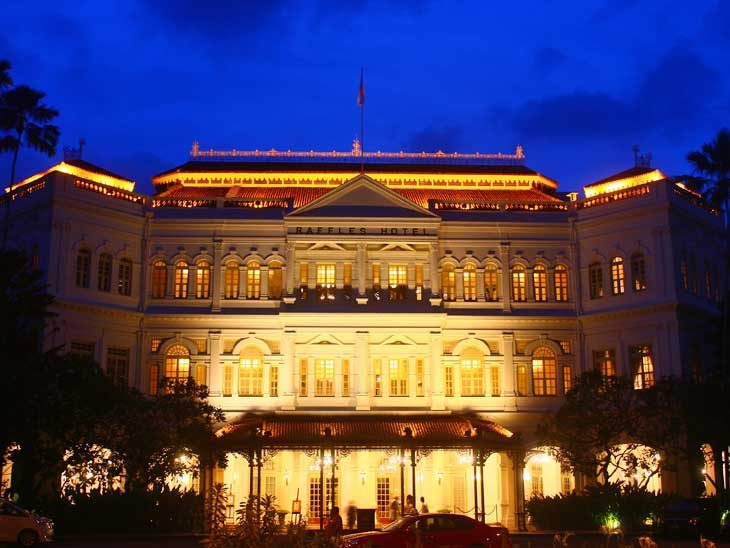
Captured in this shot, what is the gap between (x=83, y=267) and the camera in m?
41.1

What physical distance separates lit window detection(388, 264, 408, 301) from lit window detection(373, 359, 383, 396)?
120 inches

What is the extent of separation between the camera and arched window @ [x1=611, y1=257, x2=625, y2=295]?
4216cm

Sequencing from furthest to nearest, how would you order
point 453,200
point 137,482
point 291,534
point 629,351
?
1. point 453,200
2. point 629,351
3. point 137,482
4. point 291,534

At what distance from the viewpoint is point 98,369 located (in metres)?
34.5

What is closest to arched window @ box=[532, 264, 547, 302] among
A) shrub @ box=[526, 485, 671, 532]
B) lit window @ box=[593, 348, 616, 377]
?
lit window @ box=[593, 348, 616, 377]

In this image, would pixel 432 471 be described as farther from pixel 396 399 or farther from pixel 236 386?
pixel 236 386

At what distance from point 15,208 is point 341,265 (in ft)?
50.5

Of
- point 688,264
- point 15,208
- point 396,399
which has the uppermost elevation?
point 15,208

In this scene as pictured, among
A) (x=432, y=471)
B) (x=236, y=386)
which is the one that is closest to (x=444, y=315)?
(x=432, y=471)

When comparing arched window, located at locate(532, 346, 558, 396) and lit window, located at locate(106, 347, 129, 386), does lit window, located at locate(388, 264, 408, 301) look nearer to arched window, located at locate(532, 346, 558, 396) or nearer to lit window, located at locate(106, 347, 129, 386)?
arched window, located at locate(532, 346, 558, 396)

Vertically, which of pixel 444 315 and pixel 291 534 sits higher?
pixel 444 315

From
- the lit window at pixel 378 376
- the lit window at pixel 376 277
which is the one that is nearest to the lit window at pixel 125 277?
the lit window at pixel 376 277

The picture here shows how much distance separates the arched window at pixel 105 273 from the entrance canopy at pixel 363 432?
8.57m

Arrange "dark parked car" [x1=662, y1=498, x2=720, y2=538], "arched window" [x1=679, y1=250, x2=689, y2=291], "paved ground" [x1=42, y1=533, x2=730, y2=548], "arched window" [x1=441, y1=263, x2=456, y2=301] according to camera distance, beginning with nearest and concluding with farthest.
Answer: "paved ground" [x1=42, y1=533, x2=730, y2=548], "dark parked car" [x1=662, y1=498, x2=720, y2=538], "arched window" [x1=679, y1=250, x2=689, y2=291], "arched window" [x1=441, y1=263, x2=456, y2=301]
